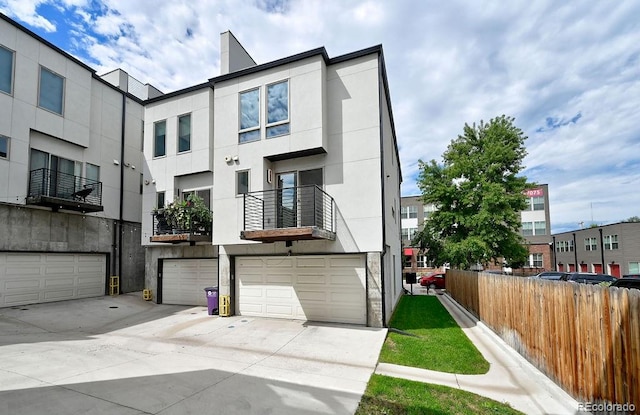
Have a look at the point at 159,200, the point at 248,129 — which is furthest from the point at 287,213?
the point at 159,200

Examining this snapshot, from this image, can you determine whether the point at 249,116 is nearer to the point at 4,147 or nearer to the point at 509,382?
the point at 4,147

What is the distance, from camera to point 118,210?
1686 centimetres

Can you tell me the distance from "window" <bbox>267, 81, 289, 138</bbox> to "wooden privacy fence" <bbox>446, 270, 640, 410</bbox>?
8358mm

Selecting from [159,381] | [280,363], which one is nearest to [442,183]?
[280,363]

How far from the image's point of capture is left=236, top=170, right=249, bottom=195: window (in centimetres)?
1185

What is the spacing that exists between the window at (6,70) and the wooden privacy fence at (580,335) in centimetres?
1887

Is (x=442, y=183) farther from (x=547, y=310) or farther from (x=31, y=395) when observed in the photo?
(x=31, y=395)

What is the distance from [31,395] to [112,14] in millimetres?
10251

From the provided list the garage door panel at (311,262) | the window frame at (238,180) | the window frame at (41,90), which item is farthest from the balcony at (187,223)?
the window frame at (41,90)

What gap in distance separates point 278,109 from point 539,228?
4283 cm

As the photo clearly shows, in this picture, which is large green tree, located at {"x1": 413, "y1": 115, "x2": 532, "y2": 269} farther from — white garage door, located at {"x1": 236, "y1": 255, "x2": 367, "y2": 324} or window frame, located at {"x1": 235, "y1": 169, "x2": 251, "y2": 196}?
window frame, located at {"x1": 235, "y1": 169, "x2": 251, "y2": 196}

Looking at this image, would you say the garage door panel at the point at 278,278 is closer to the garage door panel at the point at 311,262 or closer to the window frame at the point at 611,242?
the garage door panel at the point at 311,262

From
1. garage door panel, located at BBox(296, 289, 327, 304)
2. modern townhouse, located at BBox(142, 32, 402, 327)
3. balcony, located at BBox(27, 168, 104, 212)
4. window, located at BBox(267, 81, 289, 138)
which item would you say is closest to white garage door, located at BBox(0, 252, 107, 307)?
balcony, located at BBox(27, 168, 104, 212)

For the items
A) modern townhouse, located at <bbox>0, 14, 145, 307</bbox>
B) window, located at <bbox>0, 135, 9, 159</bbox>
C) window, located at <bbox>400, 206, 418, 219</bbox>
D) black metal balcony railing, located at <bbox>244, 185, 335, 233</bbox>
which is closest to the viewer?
black metal balcony railing, located at <bbox>244, 185, 335, 233</bbox>
